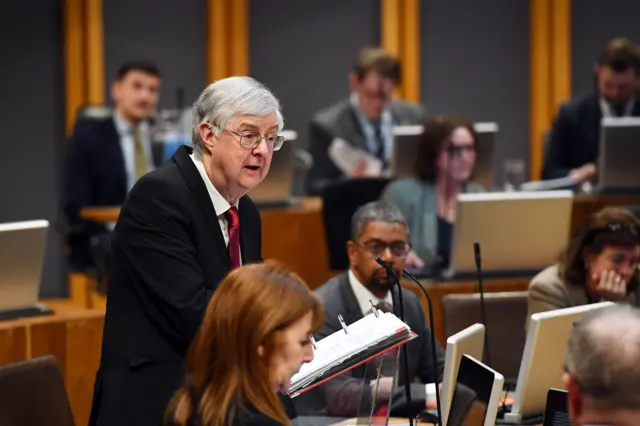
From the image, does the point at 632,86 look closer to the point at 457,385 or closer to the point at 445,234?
the point at 445,234

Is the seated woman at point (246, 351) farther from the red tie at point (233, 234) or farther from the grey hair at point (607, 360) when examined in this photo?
the grey hair at point (607, 360)

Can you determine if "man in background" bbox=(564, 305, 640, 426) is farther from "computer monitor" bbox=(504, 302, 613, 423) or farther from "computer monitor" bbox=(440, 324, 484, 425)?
"computer monitor" bbox=(504, 302, 613, 423)

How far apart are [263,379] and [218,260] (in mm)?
555

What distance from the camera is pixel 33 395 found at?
10.6 feet

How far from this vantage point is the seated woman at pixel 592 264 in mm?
4113

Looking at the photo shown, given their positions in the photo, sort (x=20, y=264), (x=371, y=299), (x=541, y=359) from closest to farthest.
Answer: (x=541, y=359) < (x=371, y=299) < (x=20, y=264)

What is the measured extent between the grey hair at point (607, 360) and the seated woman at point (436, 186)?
11.4 ft

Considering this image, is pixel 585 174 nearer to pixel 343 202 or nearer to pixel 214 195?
pixel 343 202

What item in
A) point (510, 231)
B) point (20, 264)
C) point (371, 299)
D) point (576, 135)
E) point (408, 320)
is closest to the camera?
point (408, 320)

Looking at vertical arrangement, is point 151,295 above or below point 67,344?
above

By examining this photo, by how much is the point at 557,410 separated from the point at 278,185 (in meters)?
3.95

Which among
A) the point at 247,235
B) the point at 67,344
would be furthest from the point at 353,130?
the point at 247,235

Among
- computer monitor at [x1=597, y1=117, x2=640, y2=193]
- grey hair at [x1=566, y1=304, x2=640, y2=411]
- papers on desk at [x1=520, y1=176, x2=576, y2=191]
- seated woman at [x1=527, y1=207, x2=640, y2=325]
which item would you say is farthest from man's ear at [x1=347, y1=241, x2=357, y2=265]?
papers on desk at [x1=520, y1=176, x2=576, y2=191]

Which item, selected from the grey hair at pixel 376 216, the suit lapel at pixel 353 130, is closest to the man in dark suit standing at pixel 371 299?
the grey hair at pixel 376 216
